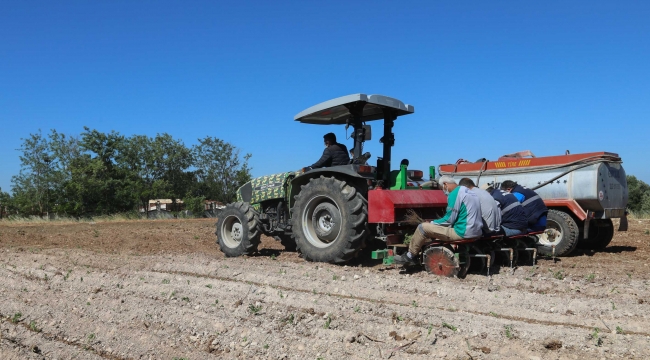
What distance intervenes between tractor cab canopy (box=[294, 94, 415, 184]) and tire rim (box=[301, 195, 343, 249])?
0.90 meters

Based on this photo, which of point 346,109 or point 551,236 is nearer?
point 346,109

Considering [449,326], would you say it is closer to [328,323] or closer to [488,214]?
[328,323]

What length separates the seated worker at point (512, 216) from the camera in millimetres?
7410

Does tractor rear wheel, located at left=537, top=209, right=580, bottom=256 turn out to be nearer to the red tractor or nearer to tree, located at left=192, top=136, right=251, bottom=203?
the red tractor

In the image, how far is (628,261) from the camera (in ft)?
27.9

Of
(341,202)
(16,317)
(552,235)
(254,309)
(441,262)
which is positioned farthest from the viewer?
(552,235)

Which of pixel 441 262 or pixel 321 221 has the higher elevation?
pixel 321 221

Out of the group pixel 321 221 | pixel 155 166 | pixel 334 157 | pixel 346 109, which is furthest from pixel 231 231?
pixel 155 166

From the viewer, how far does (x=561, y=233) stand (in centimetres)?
929

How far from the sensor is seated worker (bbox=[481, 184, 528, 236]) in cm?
741

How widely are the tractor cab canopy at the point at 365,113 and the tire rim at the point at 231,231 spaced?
2.21 m

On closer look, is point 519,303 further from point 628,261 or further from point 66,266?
point 66,266

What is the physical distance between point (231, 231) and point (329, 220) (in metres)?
2.36

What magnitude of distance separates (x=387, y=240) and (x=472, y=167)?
200 inches
